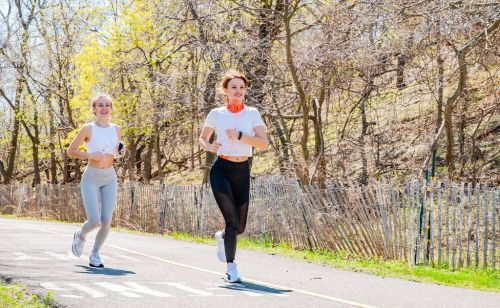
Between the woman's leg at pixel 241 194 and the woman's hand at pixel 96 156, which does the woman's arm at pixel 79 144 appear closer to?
the woman's hand at pixel 96 156

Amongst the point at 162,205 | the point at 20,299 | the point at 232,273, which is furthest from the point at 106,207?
the point at 162,205

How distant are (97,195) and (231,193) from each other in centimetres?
211

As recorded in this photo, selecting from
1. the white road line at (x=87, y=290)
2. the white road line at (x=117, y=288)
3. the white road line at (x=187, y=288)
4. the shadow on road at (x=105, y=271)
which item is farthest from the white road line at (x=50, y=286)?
the white road line at (x=187, y=288)

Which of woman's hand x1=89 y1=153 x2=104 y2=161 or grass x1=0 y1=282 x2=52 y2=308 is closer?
grass x1=0 y1=282 x2=52 y2=308

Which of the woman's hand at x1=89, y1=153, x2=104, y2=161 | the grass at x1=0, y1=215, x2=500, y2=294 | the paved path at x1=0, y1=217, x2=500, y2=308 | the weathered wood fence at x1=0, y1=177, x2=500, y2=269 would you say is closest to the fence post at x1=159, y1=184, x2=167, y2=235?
the weathered wood fence at x1=0, y1=177, x2=500, y2=269

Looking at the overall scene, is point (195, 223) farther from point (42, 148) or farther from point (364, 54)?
point (42, 148)

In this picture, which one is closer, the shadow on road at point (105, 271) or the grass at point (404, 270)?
the shadow on road at point (105, 271)

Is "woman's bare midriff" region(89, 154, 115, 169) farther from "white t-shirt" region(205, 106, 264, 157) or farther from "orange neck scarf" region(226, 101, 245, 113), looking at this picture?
"orange neck scarf" region(226, 101, 245, 113)

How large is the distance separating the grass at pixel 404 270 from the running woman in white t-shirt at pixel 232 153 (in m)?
2.97

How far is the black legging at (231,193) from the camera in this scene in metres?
8.02

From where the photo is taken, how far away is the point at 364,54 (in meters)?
16.7

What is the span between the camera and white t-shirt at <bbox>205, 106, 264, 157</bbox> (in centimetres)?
804

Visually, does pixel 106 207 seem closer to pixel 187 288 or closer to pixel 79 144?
pixel 79 144

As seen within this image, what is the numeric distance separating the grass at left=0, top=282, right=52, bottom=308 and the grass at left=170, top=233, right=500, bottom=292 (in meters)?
4.82
